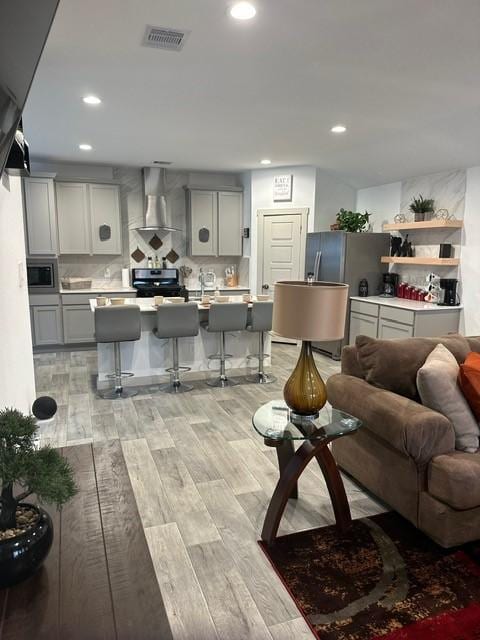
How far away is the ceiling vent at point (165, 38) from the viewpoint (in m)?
2.54

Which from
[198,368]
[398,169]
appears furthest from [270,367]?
[398,169]

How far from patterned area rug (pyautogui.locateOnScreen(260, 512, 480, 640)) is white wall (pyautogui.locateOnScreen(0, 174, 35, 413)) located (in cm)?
157

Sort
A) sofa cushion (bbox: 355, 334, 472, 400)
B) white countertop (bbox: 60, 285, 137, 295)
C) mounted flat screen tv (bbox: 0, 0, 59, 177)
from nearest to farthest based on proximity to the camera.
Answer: mounted flat screen tv (bbox: 0, 0, 59, 177) < sofa cushion (bbox: 355, 334, 472, 400) < white countertop (bbox: 60, 285, 137, 295)

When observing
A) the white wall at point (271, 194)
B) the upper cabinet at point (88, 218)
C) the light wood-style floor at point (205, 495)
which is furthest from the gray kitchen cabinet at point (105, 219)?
the light wood-style floor at point (205, 495)

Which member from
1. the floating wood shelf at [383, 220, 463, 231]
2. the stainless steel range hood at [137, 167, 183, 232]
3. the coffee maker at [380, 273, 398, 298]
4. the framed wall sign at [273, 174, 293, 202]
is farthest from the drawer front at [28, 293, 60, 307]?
the floating wood shelf at [383, 220, 463, 231]

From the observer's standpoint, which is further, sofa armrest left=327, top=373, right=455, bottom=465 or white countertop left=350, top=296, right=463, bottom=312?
white countertop left=350, top=296, right=463, bottom=312

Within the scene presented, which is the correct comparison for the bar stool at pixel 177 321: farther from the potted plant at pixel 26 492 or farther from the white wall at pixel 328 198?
the potted plant at pixel 26 492

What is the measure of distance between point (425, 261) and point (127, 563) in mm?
5345

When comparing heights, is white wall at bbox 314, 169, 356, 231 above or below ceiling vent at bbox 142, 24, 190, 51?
below

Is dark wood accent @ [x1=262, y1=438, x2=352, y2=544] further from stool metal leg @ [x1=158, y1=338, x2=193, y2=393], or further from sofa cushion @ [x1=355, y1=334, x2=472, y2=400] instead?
stool metal leg @ [x1=158, y1=338, x2=193, y2=393]

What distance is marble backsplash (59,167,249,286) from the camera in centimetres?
695

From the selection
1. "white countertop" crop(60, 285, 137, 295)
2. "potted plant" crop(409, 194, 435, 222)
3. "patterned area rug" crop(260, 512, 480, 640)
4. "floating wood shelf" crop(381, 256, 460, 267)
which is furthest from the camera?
"white countertop" crop(60, 285, 137, 295)

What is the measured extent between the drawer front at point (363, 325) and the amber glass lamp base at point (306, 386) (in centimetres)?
339

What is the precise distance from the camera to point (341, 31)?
2.51m
